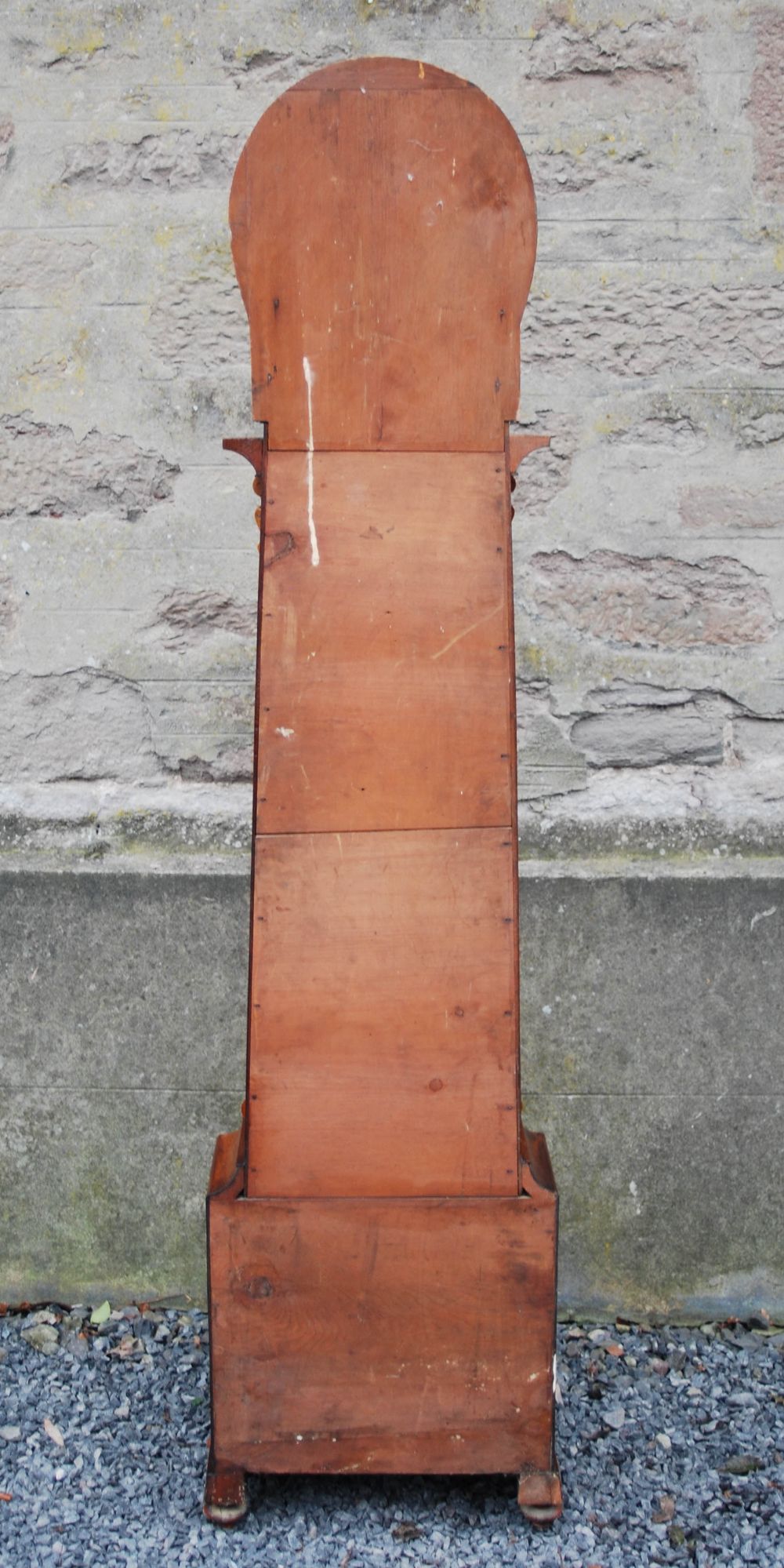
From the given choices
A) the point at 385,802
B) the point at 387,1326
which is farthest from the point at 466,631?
the point at 387,1326

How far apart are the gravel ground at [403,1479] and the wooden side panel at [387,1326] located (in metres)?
0.18

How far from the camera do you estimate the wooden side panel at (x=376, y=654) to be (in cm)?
198

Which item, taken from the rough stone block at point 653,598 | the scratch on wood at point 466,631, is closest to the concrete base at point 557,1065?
the rough stone block at point 653,598

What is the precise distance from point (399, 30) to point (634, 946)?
191 cm

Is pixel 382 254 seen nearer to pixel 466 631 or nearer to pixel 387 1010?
pixel 466 631

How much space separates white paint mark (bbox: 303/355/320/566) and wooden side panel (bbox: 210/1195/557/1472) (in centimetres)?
99

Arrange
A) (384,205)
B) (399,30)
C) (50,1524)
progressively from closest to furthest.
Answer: (384,205), (50,1524), (399,30)

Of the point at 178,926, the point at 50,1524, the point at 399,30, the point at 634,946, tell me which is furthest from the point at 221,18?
the point at 50,1524

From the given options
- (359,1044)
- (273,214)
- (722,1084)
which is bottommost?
(722,1084)

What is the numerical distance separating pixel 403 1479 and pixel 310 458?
1.69m

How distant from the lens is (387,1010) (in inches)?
78.5

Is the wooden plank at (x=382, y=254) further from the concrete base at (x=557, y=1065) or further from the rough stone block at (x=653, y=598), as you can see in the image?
the concrete base at (x=557, y=1065)

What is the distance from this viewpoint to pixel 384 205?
6.43ft

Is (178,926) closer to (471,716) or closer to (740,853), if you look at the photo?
(471,716)
